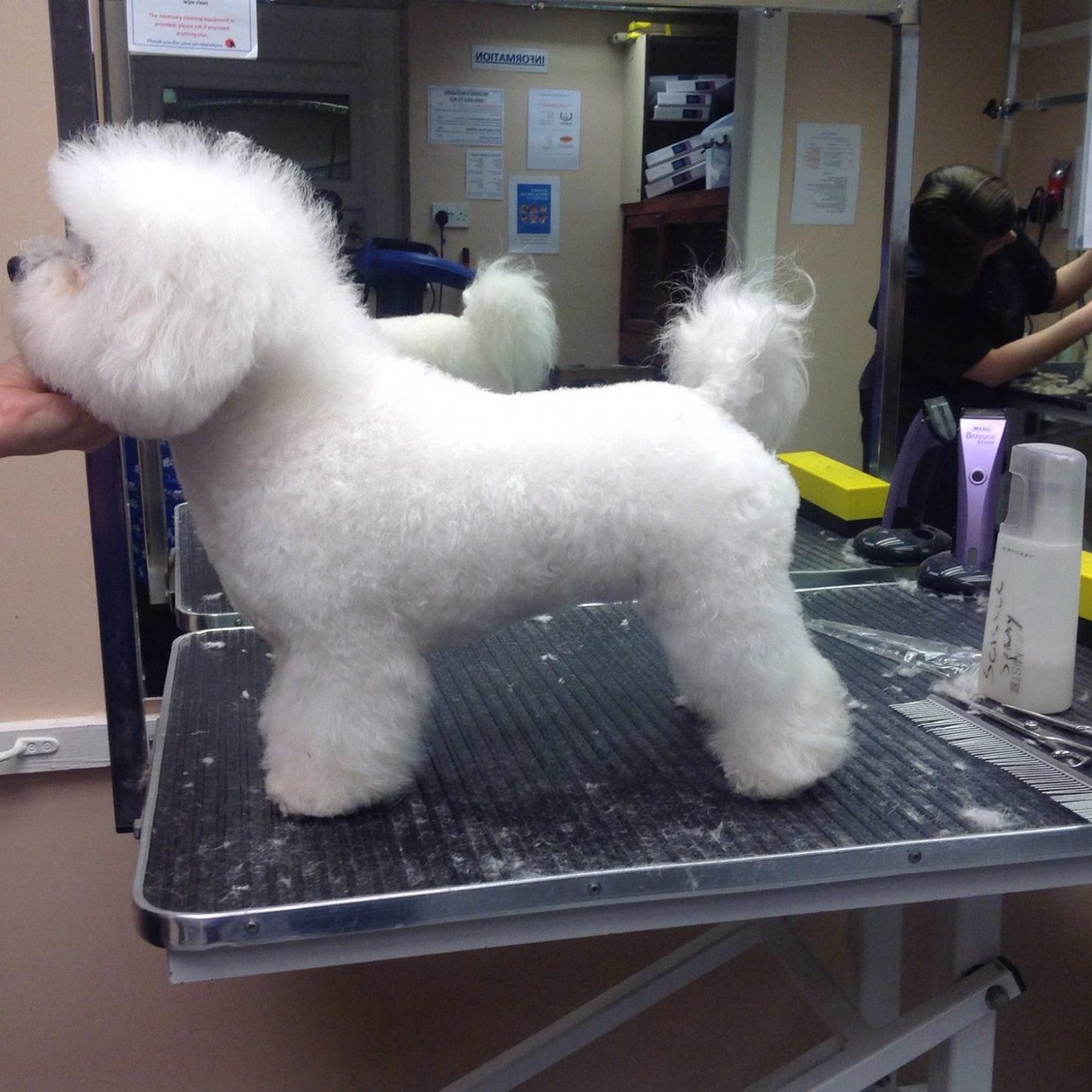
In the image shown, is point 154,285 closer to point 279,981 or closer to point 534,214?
point 534,214

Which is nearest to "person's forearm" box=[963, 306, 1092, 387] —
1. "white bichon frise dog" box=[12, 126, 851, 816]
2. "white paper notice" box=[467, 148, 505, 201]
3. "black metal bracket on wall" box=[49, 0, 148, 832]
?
"white paper notice" box=[467, 148, 505, 201]

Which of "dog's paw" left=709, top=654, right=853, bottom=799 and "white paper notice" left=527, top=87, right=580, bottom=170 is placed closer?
"dog's paw" left=709, top=654, right=853, bottom=799

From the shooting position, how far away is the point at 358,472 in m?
0.77

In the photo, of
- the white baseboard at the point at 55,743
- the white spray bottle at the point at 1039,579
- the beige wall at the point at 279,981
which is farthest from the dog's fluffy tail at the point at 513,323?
the white baseboard at the point at 55,743

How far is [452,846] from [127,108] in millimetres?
877

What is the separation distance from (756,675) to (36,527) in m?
0.98

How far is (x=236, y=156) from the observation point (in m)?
0.78

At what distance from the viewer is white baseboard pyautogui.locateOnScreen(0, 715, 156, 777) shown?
1.44m

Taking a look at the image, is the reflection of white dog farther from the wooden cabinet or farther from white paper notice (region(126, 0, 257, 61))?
white paper notice (region(126, 0, 257, 61))

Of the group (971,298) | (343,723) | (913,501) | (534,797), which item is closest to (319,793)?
(343,723)

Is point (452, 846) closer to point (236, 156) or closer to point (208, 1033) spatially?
point (236, 156)

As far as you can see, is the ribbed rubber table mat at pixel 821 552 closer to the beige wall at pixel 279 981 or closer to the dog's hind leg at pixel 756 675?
the beige wall at pixel 279 981

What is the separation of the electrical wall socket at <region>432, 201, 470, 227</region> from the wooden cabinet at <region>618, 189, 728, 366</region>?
0.19 metres

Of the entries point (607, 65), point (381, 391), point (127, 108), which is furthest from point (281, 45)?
point (381, 391)
